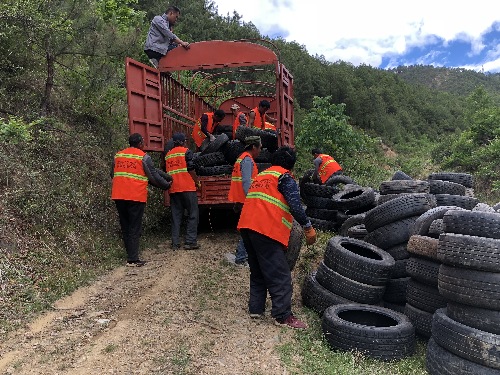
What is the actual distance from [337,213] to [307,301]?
3345 millimetres

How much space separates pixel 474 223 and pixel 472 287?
0.53m

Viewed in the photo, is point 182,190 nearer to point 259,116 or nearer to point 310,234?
point 259,116

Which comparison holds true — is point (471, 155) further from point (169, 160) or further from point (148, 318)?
point (148, 318)

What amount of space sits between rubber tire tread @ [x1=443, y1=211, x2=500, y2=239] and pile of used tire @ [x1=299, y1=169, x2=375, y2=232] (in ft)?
12.0

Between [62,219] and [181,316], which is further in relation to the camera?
[62,219]

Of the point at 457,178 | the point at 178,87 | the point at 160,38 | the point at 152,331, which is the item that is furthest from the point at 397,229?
the point at 178,87

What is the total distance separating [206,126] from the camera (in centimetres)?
872

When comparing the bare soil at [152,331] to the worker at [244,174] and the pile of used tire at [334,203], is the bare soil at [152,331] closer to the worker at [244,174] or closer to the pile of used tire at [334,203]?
the worker at [244,174]

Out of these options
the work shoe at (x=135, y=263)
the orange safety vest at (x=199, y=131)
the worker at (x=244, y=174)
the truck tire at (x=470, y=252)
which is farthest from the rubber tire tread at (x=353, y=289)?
the orange safety vest at (x=199, y=131)

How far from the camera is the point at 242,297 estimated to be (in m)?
5.35

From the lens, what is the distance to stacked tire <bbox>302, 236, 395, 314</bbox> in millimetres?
4836

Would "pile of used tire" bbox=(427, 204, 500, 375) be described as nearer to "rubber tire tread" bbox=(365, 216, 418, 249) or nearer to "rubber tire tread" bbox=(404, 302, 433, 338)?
Answer: "rubber tire tread" bbox=(404, 302, 433, 338)

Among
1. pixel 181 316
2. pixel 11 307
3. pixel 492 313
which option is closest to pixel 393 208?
pixel 492 313

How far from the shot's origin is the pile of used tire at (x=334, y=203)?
7.80 m
